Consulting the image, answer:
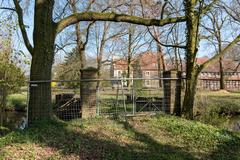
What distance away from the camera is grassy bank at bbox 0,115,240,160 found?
262 inches

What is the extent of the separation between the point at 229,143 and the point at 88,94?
219 inches

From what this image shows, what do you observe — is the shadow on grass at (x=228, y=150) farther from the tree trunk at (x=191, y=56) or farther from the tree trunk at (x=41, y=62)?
the tree trunk at (x=41, y=62)

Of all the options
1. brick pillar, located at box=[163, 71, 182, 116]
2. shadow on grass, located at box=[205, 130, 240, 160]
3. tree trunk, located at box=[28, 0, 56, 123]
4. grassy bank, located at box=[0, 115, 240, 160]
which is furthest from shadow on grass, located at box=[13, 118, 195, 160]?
brick pillar, located at box=[163, 71, 182, 116]

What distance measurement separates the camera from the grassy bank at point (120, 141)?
665 centimetres

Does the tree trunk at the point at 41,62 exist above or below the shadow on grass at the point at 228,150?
above

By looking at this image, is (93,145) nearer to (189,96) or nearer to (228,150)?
(228,150)

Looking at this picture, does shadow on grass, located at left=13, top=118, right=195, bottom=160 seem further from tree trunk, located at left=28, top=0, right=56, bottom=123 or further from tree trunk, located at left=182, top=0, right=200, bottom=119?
tree trunk, located at left=182, top=0, right=200, bottom=119

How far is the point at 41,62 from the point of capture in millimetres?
8984

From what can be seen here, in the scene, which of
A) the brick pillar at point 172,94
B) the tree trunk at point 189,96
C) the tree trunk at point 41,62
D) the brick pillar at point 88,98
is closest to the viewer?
the tree trunk at point 41,62

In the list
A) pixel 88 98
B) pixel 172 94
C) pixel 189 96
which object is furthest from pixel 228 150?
pixel 88 98

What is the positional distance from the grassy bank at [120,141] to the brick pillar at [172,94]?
1.70 meters

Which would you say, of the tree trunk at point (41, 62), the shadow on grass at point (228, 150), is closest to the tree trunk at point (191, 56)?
the shadow on grass at point (228, 150)

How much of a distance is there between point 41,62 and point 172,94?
4982 mm

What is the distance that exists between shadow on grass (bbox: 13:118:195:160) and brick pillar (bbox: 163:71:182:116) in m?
3.48
